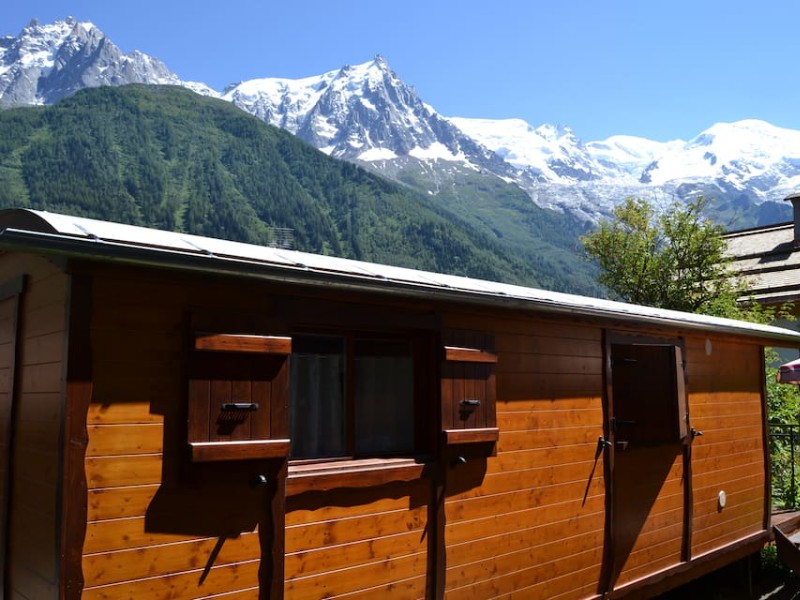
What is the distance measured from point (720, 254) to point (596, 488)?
13.5 meters

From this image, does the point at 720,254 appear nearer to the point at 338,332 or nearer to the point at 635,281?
the point at 635,281

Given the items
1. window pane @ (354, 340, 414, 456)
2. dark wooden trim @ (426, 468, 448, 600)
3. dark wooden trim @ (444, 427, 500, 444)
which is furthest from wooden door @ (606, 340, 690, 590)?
window pane @ (354, 340, 414, 456)

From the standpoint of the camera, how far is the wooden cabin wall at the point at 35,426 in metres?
4.03

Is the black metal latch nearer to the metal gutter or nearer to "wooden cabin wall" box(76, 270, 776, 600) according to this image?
"wooden cabin wall" box(76, 270, 776, 600)

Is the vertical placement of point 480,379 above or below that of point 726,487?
above

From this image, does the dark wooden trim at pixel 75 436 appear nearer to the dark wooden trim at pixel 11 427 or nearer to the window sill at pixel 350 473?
the dark wooden trim at pixel 11 427

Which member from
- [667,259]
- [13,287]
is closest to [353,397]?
[13,287]

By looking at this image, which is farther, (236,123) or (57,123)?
(236,123)

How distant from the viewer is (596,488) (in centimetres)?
724

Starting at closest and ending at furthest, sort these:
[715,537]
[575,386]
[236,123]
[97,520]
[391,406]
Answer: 1. [97,520]
2. [391,406]
3. [575,386]
4. [715,537]
5. [236,123]

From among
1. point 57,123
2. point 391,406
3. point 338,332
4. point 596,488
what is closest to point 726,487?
point 596,488

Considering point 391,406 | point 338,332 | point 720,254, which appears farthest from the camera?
point 720,254

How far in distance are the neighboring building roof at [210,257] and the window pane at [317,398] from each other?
588 mm

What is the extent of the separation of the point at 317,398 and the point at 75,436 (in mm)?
1709
